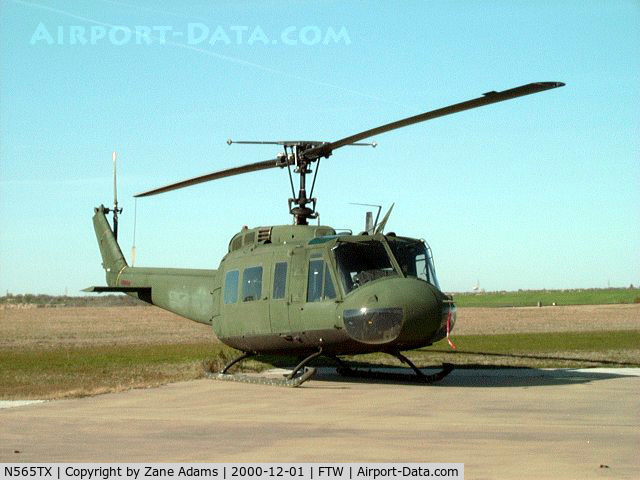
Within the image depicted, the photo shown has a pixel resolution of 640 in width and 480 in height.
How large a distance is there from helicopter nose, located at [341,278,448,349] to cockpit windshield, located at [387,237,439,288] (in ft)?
2.29

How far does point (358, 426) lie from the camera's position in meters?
11.0

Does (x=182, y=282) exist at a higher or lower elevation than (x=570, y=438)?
higher

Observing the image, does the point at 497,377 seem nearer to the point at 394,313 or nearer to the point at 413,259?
the point at 413,259

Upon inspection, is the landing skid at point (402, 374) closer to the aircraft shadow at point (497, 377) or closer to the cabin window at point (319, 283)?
the aircraft shadow at point (497, 377)

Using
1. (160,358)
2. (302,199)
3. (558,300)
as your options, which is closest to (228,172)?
(302,199)

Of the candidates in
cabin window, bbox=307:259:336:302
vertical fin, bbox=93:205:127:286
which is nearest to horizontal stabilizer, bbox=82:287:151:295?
vertical fin, bbox=93:205:127:286

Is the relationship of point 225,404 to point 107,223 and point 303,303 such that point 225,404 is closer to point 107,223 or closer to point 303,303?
point 303,303

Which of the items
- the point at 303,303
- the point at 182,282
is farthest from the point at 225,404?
the point at 182,282

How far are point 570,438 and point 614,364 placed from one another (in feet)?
37.6

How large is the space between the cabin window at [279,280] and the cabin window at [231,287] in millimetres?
1375

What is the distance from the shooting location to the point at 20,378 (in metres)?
19.2

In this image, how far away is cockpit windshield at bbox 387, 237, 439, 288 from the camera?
1564 centimetres

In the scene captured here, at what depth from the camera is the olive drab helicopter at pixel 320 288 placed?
1459 cm

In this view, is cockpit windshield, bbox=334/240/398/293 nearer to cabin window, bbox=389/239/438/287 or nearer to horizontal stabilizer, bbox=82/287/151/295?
cabin window, bbox=389/239/438/287
